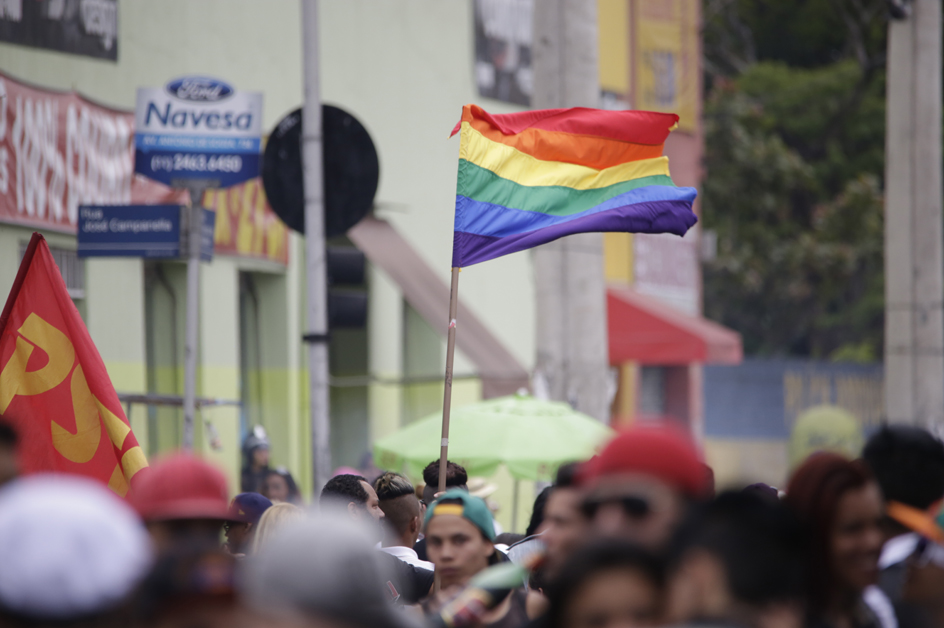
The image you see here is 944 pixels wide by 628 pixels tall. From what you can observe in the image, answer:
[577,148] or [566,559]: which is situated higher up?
[577,148]

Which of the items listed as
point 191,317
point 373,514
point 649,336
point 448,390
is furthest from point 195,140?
point 649,336

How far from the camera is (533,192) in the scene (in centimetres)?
705

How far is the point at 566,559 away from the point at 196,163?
6.19 meters

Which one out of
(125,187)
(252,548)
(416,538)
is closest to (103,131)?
(125,187)

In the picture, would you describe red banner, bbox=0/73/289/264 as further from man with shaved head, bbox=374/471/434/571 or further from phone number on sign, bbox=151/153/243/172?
man with shaved head, bbox=374/471/434/571

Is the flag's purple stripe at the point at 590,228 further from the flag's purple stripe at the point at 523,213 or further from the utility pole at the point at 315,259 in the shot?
the utility pole at the point at 315,259

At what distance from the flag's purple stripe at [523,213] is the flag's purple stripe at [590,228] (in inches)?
0.9

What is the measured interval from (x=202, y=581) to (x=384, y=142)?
42.8 feet

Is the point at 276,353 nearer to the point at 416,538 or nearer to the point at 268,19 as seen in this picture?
the point at 268,19

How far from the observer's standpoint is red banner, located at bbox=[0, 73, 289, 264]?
9.77 meters

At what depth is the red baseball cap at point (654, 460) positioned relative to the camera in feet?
9.66

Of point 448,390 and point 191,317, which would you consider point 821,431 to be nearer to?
point 191,317

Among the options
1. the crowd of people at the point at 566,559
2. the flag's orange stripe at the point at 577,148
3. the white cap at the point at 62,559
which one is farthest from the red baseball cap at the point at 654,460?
the flag's orange stripe at the point at 577,148

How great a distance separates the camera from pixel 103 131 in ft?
36.3
